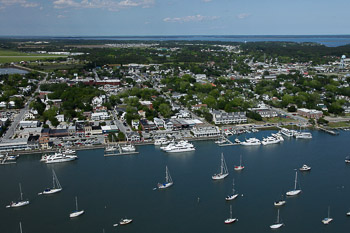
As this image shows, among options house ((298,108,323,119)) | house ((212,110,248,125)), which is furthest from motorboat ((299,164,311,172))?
house ((298,108,323,119))

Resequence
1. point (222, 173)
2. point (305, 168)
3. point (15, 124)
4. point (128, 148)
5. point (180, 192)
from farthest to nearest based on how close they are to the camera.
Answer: point (15, 124) → point (128, 148) → point (305, 168) → point (222, 173) → point (180, 192)

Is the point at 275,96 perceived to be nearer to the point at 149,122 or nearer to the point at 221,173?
the point at 149,122

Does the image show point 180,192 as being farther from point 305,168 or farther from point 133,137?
point 133,137

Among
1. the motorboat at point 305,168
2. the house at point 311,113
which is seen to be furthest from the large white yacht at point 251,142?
the house at point 311,113

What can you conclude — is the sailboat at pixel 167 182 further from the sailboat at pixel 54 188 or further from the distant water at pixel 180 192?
the sailboat at pixel 54 188

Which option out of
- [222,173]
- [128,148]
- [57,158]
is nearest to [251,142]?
[222,173]

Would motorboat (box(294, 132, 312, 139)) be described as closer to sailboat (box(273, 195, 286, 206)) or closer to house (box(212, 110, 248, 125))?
house (box(212, 110, 248, 125))
